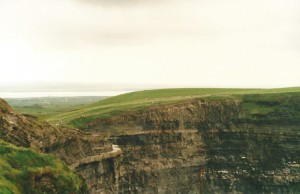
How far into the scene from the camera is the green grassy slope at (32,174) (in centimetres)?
1555

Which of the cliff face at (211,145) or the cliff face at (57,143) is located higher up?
the cliff face at (57,143)

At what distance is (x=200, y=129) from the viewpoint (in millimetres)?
68500

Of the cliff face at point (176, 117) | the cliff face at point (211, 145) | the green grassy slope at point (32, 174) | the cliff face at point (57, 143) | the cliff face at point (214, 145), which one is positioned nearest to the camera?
the green grassy slope at point (32, 174)

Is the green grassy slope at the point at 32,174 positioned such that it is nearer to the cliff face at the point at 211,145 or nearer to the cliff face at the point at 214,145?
the cliff face at the point at 211,145

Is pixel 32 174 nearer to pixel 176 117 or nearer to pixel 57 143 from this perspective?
pixel 57 143

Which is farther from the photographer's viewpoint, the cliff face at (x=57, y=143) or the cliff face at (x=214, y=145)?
the cliff face at (x=214, y=145)

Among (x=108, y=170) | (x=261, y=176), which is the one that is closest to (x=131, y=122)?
(x=261, y=176)

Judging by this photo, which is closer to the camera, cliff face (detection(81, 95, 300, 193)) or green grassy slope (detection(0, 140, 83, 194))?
green grassy slope (detection(0, 140, 83, 194))

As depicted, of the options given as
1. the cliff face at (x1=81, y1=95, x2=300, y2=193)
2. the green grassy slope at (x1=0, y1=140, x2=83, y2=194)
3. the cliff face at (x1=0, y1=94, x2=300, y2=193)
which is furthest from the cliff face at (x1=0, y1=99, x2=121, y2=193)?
the cliff face at (x1=81, y1=95, x2=300, y2=193)

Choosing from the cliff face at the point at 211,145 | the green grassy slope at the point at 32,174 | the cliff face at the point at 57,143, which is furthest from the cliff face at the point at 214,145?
the green grassy slope at the point at 32,174

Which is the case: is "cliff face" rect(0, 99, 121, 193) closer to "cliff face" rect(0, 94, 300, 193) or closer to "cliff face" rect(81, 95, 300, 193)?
"cliff face" rect(0, 94, 300, 193)

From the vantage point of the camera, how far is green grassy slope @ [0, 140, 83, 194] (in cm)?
1555

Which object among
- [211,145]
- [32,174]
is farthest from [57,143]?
[211,145]

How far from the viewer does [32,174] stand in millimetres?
16281
